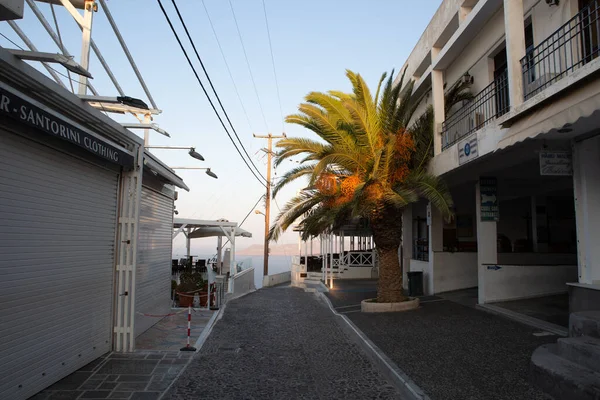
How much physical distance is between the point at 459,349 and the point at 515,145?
4.01 meters

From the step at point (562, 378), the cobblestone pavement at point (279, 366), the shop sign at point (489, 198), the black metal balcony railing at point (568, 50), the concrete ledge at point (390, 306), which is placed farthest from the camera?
the shop sign at point (489, 198)

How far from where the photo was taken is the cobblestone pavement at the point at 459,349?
528 centimetres

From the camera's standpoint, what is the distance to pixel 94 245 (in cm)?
728

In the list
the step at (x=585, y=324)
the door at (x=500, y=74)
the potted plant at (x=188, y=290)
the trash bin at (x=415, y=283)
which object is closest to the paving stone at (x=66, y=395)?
the step at (x=585, y=324)

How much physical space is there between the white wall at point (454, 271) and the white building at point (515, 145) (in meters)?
0.03

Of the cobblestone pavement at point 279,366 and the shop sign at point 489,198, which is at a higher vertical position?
the shop sign at point 489,198

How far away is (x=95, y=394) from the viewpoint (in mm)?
5535

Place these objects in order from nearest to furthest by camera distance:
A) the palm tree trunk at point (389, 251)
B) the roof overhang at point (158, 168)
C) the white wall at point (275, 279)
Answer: the roof overhang at point (158, 168)
the palm tree trunk at point (389, 251)
the white wall at point (275, 279)

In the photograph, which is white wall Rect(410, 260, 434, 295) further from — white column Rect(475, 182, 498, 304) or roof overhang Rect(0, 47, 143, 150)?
roof overhang Rect(0, 47, 143, 150)

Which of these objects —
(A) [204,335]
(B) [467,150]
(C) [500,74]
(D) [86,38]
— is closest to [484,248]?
(B) [467,150]

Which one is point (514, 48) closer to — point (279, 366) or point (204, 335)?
point (279, 366)

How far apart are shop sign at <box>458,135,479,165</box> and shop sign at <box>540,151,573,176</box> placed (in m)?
1.79

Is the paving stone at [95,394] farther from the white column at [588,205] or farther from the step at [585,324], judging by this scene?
the white column at [588,205]

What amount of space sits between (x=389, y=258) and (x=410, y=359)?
5536 mm
